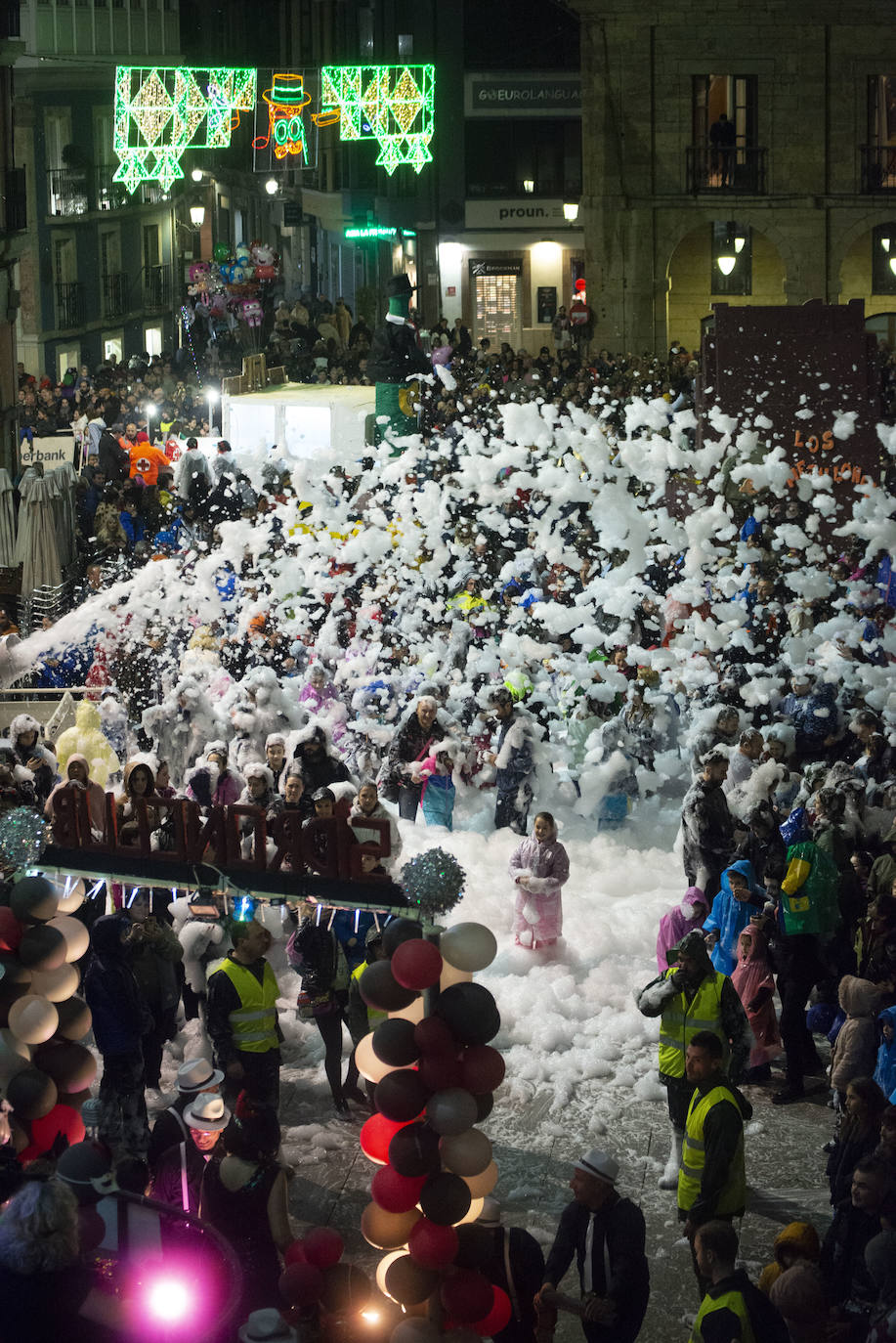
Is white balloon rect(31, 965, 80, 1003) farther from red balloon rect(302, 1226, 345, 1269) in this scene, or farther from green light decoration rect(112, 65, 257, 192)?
green light decoration rect(112, 65, 257, 192)

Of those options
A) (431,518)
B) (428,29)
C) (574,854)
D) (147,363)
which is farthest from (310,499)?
(428,29)

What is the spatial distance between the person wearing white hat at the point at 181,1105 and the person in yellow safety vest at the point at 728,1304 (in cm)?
248

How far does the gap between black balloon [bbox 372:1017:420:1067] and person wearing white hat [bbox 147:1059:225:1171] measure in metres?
1.15

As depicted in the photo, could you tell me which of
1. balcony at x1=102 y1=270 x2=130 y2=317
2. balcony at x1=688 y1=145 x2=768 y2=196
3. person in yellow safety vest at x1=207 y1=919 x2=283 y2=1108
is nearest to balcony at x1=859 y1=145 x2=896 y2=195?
balcony at x1=688 y1=145 x2=768 y2=196

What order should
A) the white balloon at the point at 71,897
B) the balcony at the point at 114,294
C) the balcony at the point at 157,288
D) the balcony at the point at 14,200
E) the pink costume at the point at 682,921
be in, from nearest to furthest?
the white balloon at the point at 71,897
the pink costume at the point at 682,921
the balcony at the point at 14,200
the balcony at the point at 114,294
the balcony at the point at 157,288

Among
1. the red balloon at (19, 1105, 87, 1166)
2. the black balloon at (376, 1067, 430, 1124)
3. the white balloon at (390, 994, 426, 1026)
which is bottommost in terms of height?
the red balloon at (19, 1105, 87, 1166)

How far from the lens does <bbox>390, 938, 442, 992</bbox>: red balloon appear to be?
7.29 metres

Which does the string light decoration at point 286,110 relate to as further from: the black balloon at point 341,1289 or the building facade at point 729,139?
the black balloon at point 341,1289

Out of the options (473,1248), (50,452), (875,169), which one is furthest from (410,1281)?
(875,169)

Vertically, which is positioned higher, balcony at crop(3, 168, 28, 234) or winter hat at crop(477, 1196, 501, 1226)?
balcony at crop(3, 168, 28, 234)

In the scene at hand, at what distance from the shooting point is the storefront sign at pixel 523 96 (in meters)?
41.1

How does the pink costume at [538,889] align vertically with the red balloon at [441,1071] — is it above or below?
below

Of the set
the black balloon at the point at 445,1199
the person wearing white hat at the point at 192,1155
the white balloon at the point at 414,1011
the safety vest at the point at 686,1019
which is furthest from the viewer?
the safety vest at the point at 686,1019

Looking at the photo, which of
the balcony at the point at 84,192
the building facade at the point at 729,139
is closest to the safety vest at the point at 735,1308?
the building facade at the point at 729,139
